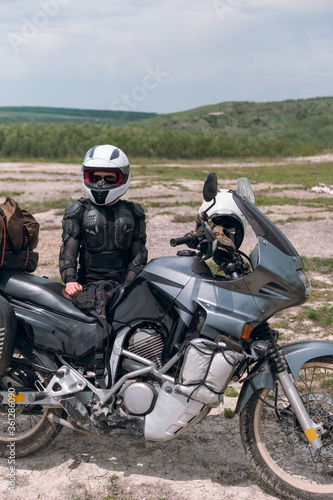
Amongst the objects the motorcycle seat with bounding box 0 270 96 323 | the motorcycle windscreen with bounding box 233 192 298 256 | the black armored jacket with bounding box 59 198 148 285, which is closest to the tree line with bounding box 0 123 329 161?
the black armored jacket with bounding box 59 198 148 285

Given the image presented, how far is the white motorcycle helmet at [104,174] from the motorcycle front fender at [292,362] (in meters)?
1.62

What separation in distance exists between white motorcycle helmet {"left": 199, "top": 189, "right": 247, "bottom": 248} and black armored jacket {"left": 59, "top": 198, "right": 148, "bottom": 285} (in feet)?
2.27

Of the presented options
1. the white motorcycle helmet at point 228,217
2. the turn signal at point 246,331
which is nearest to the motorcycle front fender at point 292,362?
the turn signal at point 246,331

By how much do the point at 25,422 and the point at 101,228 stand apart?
1563mm

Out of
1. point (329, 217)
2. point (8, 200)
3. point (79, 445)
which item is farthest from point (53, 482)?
point (329, 217)

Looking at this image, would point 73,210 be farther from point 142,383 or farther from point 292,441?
point 292,441

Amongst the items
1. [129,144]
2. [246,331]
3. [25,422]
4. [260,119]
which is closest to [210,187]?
[246,331]

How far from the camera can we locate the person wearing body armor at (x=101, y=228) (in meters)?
3.99

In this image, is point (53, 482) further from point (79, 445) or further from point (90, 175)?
point (90, 175)

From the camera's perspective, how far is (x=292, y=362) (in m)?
3.42

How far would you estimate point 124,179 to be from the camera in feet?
13.5

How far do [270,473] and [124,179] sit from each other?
2288 mm

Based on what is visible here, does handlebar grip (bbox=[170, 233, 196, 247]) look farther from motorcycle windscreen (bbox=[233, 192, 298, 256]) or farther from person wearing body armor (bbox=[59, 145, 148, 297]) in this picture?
person wearing body armor (bbox=[59, 145, 148, 297])

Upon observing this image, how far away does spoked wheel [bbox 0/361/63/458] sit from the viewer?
12.8 ft
